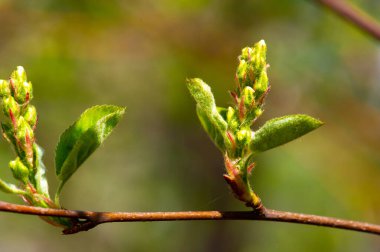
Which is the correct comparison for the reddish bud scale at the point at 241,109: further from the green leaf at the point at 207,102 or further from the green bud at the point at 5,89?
the green bud at the point at 5,89

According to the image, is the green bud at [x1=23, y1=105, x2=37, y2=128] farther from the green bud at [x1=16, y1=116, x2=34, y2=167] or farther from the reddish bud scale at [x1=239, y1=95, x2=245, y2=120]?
the reddish bud scale at [x1=239, y1=95, x2=245, y2=120]

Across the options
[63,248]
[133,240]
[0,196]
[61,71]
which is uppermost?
[61,71]

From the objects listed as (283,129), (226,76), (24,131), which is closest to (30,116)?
(24,131)

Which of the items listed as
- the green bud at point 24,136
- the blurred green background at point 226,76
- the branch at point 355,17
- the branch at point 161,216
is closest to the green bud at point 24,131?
the green bud at point 24,136

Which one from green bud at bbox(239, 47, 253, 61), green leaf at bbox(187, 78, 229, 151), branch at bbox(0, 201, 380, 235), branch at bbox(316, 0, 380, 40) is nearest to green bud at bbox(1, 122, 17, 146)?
branch at bbox(0, 201, 380, 235)

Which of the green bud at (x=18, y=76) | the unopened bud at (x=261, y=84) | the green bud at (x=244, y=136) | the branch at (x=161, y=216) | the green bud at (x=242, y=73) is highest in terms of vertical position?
the green bud at (x=18, y=76)

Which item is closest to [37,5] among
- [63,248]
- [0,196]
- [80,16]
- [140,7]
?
[80,16]

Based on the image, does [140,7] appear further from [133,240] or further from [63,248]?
[63,248]
